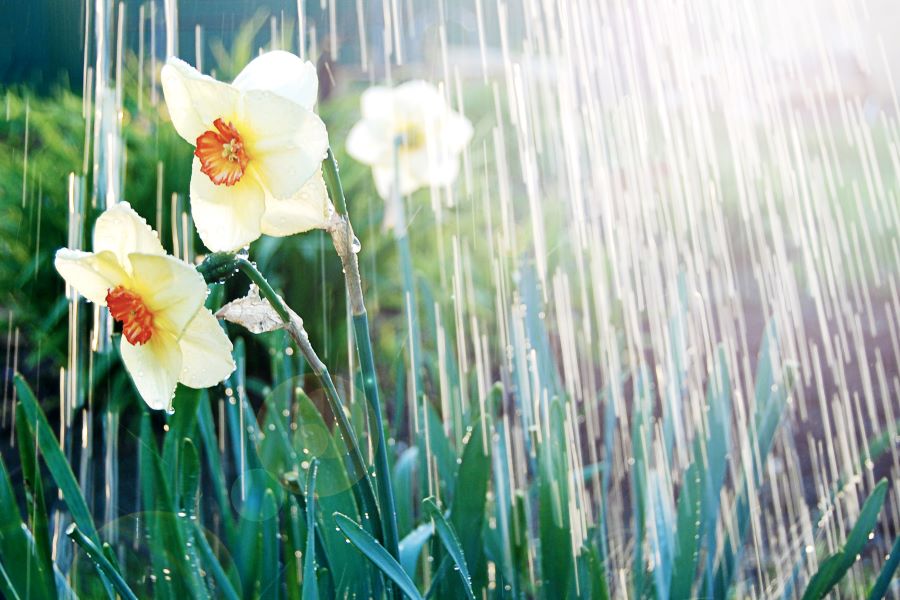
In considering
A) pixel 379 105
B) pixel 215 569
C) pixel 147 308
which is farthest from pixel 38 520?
pixel 379 105

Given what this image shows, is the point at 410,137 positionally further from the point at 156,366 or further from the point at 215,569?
the point at 156,366

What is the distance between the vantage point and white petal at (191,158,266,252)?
2.19 feet

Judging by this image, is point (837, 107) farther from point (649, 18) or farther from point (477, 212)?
point (477, 212)

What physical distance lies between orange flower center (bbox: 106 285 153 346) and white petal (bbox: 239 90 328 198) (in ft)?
0.42

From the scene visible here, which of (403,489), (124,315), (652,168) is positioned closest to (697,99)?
(652,168)

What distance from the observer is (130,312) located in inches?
25.4

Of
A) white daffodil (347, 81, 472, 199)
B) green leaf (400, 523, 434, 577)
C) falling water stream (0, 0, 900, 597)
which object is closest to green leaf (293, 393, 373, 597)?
green leaf (400, 523, 434, 577)

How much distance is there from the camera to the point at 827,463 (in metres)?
2.26

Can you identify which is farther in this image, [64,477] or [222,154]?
[64,477]

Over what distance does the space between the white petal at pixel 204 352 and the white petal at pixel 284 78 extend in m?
0.17

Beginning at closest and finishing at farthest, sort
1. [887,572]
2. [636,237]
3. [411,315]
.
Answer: [887,572] → [411,315] → [636,237]

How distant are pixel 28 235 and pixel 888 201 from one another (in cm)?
354

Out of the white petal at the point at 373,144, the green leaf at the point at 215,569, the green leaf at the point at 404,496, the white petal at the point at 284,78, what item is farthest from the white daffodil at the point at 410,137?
the white petal at the point at 284,78

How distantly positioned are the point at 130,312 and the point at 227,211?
0.11 m
